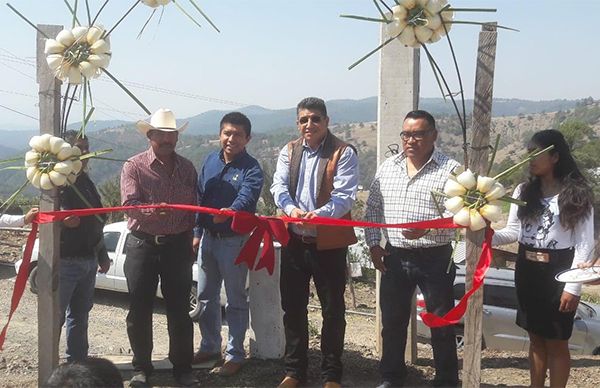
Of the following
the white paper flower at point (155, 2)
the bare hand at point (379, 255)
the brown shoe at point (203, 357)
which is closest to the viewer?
the white paper flower at point (155, 2)

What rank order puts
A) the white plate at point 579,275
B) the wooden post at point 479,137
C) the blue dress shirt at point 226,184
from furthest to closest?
the blue dress shirt at point 226,184
the white plate at point 579,275
the wooden post at point 479,137

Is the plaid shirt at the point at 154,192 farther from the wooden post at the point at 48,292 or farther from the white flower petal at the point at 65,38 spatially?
the white flower petal at the point at 65,38

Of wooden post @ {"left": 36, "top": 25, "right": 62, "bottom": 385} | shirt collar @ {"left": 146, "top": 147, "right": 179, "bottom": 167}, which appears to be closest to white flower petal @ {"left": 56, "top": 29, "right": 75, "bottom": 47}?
wooden post @ {"left": 36, "top": 25, "right": 62, "bottom": 385}

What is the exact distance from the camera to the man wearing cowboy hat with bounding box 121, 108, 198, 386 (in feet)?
13.4

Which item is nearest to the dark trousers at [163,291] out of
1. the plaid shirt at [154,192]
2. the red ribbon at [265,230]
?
the plaid shirt at [154,192]

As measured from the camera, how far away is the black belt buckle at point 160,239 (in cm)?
409

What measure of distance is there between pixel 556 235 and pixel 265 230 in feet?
5.39

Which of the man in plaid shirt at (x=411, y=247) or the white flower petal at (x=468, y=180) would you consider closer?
the white flower petal at (x=468, y=180)

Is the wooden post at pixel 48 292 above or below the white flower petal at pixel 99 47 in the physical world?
below

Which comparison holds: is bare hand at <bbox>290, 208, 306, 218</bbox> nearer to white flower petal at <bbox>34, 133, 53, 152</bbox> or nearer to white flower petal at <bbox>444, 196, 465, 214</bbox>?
white flower petal at <bbox>444, 196, 465, 214</bbox>

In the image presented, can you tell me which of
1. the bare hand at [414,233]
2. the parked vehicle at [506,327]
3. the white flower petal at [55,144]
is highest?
the white flower petal at [55,144]

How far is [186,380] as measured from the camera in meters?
4.31

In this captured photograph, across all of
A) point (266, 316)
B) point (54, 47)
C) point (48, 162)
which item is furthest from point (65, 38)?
point (266, 316)

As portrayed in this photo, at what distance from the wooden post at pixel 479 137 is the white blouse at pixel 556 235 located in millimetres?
503
